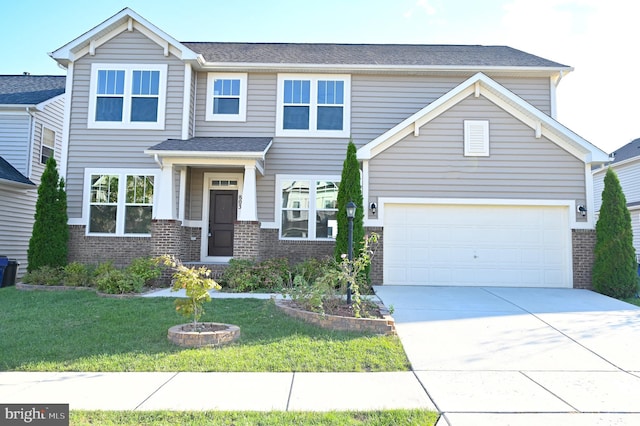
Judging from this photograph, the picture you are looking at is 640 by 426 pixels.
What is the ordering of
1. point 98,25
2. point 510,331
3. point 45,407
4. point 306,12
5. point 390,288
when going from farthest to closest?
point 98,25, point 306,12, point 390,288, point 510,331, point 45,407

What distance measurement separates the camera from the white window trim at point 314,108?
39.9 ft

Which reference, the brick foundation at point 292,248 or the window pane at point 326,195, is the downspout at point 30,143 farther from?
the window pane at point 326,195

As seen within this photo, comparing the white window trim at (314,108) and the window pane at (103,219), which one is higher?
the white window trim at (314,108)

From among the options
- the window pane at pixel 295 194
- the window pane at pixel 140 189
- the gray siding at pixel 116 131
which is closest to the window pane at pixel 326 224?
the window pane at pixel 295 194

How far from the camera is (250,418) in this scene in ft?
11.3

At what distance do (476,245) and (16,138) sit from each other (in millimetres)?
15206

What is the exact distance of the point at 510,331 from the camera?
640 centimetres

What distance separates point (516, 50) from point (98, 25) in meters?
13.4

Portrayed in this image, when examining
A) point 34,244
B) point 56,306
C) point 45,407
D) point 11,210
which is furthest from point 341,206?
point 11,210

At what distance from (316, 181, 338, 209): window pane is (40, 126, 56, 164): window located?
988cm

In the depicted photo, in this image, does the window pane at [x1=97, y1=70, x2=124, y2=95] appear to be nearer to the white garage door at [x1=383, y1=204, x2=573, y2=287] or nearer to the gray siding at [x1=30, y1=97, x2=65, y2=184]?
the gray siding at [x1=30, y1=97, x2=65, y2=184]

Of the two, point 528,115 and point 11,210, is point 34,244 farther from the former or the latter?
point 528,115

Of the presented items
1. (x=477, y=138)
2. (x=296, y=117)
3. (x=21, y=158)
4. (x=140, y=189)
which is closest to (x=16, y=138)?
(x=21, y=158)

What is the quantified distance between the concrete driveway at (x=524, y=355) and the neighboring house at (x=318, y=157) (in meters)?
1.99
